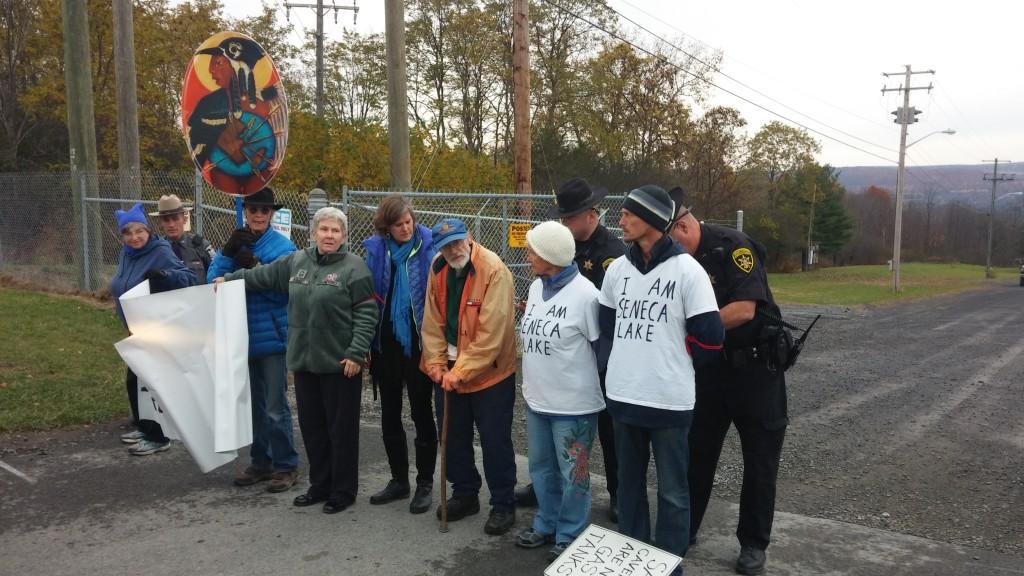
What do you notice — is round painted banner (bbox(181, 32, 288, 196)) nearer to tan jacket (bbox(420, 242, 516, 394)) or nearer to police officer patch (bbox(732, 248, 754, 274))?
tan jacket (bbox(420, 242, 516, 394))

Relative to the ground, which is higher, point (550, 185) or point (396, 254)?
point (550, 185)

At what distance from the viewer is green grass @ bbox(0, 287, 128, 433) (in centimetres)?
613

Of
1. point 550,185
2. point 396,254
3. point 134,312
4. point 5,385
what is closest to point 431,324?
point 396,254

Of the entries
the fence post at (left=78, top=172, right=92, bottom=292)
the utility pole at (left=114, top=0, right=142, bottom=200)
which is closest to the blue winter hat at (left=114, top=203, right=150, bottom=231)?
the utility pole at (left=114, top=0, right=142, bottom=200)

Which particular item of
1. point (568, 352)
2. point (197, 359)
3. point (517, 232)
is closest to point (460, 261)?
point (568, 352)

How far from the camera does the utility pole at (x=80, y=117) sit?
1215 cm

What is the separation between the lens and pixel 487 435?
4.19m

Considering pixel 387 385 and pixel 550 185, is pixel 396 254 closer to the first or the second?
pixel 387 385

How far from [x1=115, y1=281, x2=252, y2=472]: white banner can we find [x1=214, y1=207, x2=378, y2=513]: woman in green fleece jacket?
0.38m

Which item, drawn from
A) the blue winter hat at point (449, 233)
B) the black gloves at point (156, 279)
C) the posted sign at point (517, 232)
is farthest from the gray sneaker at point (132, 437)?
the posted sign at point (517, 232)

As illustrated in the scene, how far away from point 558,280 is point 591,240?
0.65 m

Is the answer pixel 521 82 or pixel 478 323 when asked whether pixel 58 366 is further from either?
pixel 521 82

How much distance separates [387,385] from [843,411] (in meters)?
5.13

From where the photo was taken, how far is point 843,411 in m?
7.51
